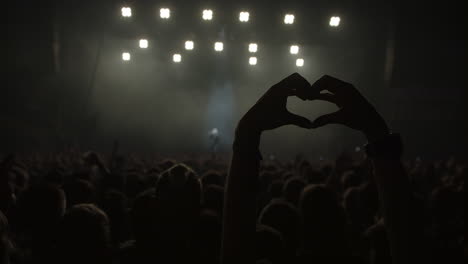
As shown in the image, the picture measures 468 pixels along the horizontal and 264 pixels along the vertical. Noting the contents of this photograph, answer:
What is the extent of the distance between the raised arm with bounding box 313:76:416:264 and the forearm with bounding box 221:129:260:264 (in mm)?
338

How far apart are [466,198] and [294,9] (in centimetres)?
2698

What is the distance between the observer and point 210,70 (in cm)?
3381

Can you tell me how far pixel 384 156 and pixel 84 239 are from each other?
204 cm

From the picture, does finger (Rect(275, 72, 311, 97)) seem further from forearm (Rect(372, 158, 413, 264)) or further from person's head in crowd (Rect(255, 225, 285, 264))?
Result: person's head in crowd (Rect(255, 225, 285, 264))

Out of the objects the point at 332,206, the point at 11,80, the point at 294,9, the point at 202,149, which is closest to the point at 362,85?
the point at 294,9

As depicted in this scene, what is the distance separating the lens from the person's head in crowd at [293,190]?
518cm

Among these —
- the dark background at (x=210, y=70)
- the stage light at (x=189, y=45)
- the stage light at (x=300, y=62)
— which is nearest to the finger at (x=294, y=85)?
the dark background at (x=210, y=70)

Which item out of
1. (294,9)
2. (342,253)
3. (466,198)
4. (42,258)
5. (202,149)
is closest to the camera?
(42,258)

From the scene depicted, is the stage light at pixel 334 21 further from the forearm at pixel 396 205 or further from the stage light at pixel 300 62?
the forearm at pixel 396 205

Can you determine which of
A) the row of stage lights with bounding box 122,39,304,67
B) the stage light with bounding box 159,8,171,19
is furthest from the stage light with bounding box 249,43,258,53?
the stage light with bounding box 159,8,171,19

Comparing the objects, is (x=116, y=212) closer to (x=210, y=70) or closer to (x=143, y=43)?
(x=143, y=43)

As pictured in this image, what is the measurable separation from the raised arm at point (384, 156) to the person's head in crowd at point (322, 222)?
6.03 ft

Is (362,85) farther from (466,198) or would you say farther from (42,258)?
(42,258)

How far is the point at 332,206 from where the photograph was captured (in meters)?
3.59
